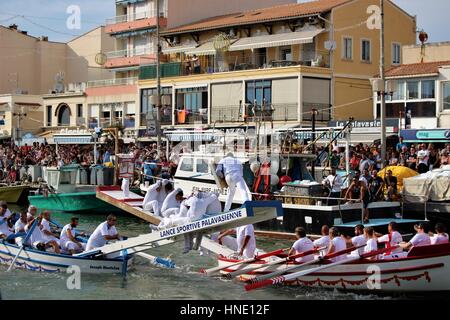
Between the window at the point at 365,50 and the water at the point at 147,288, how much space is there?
30314mm

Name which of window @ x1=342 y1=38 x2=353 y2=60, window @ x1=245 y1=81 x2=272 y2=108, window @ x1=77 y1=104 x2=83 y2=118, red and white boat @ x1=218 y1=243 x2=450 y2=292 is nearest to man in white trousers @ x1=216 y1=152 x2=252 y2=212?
red and white boat @ x1=218 y1=243 x2=450 y2=292

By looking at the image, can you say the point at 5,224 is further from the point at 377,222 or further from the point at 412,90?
the point at 412,90

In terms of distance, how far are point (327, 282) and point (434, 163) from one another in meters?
13.5

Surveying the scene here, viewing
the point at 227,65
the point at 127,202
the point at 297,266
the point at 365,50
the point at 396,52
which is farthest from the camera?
the point at 227,65

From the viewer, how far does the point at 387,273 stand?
58.8 feet

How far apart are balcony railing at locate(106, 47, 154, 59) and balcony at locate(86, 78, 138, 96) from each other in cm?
255

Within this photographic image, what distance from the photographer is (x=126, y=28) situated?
6084cm

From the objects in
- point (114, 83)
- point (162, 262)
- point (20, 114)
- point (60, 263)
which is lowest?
point (162, 262)

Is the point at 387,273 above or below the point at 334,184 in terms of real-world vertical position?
below

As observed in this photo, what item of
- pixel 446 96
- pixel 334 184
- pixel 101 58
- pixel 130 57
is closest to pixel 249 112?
pixel 446 96

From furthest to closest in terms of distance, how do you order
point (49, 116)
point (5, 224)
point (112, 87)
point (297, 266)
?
point (49, 116) → point (112, 87) → point (5, 224) → point (297, 266)

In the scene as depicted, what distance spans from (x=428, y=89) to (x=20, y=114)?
3392 centimetres

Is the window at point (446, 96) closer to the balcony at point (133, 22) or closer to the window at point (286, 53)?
the window at point (286, 53)
